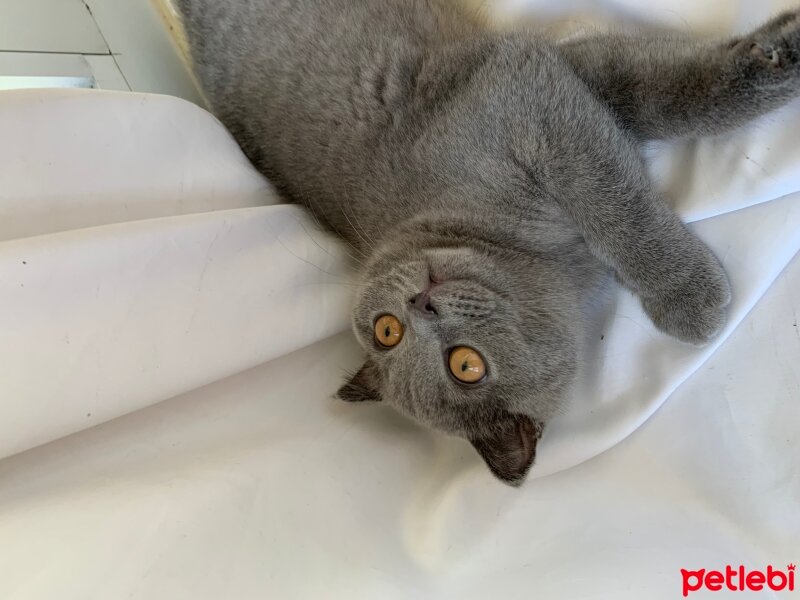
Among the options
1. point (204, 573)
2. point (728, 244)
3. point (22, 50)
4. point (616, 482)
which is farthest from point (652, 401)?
point (22, 50)

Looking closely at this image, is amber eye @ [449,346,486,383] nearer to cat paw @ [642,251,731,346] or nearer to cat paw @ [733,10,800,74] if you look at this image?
cat paw @ [642,251,731,346]

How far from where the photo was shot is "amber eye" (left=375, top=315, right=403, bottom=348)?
1084 mm

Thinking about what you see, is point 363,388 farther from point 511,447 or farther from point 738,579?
point 738,579

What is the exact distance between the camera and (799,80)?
90 centimetres

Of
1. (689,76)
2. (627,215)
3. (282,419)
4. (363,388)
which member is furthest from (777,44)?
(282,419)

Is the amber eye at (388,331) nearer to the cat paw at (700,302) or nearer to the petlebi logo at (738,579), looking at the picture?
the cat paw at (700,302)

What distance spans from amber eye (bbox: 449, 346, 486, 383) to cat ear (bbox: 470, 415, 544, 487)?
0.10 m

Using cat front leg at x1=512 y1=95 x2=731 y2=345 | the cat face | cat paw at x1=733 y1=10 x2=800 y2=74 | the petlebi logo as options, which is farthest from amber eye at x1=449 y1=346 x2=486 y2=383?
cat paw at x1=733 y1=10 x2=800 y2=74

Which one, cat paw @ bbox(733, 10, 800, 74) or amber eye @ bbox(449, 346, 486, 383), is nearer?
cat paw @ bbox(733, 10, 800, 74)

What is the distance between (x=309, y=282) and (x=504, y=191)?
38cm

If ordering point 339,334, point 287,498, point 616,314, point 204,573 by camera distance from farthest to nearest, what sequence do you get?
point 339,334 < point 616,314 < point 287,498 < point 204,573

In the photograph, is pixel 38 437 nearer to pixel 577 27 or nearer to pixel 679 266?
pixel 679 266

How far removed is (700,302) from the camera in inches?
39.6

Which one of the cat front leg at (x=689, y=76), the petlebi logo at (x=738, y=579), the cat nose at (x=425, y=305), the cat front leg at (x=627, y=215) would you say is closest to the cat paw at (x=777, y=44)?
the cat front leg at (x=689, y=76)
